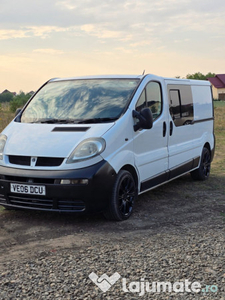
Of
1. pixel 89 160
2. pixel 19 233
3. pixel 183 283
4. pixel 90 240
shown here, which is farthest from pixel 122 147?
pixel 183 283

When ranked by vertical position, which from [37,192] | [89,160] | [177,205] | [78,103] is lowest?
[177,205]

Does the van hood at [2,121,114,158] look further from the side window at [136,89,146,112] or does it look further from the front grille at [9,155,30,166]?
the side window at [136,89,146,112]

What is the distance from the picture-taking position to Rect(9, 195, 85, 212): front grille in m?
5.36

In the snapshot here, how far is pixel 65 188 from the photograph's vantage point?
17.2ft

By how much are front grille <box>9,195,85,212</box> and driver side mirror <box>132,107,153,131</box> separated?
1365mm

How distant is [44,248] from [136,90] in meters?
2.61

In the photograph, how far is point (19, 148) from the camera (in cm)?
562

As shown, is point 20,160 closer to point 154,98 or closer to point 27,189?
point 27,189

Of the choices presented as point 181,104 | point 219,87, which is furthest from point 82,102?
point 219,87

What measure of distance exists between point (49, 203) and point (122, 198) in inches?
38.2

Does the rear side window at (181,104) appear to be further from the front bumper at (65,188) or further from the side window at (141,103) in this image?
the front bumper at (65,188)

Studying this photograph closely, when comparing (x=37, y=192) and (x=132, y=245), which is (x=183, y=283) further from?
(x=37, y=192)

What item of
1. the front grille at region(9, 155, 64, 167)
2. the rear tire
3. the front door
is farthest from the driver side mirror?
the rear tire

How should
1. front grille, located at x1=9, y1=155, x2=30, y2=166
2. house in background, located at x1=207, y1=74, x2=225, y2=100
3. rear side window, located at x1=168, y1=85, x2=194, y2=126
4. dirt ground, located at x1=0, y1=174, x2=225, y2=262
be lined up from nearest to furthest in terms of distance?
dirt ground, located at x1=0, y1=174, x2=225, y2=262 < front grille, located at x1=9, y1=155, x2=30, y2=166 < rear side window, located at x1=168, y1=85, x2=194, y2=126 < house in background, located at x1=207, y1=74, x2=225, y2=100
